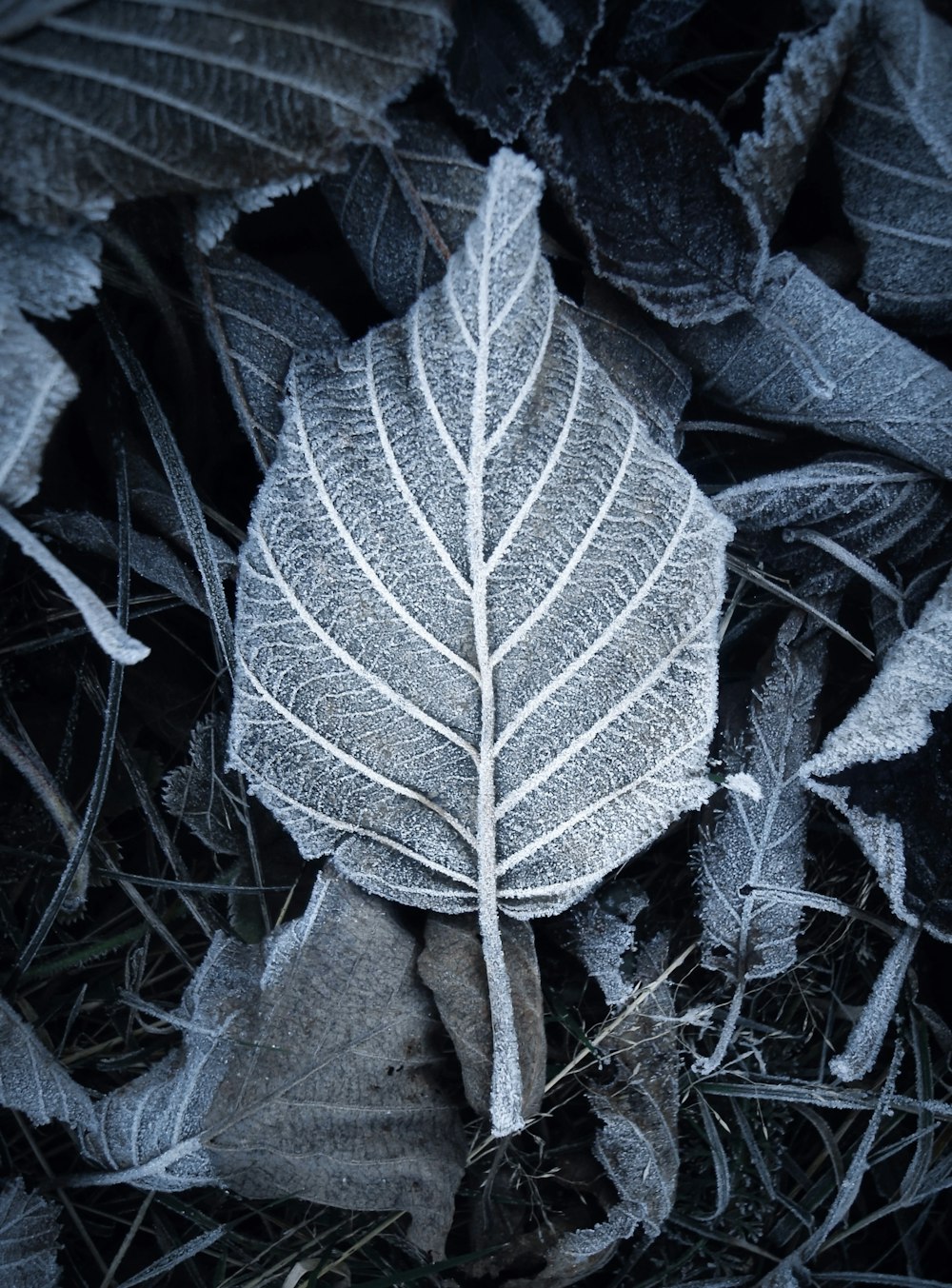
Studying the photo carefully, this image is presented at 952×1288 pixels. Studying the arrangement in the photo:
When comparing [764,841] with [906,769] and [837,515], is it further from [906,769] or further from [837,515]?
[837,515]

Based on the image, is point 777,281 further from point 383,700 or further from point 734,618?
point 383,700

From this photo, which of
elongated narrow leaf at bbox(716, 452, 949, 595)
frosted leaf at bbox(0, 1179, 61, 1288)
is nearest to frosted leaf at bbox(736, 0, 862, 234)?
elongated narrow leaf at bbox(716, 452, 949, 595)

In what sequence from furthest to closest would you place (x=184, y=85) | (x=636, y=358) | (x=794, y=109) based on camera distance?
(x=636, y=358), (x=794, y=109), (x=184, y=85)

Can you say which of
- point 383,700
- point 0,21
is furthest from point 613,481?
point 0,21

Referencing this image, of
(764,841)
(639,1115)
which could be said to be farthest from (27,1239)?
(764,841)

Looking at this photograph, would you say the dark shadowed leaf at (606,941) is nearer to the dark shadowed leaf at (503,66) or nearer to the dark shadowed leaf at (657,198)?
the dark shadowed leaf at (657,198)

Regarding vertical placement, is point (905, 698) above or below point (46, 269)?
below

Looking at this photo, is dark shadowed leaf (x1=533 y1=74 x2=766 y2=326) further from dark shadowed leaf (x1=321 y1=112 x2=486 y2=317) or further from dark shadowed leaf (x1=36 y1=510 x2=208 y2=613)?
dark shadowed leaf (x1=36 y1=510 x2=208 y2=613)
